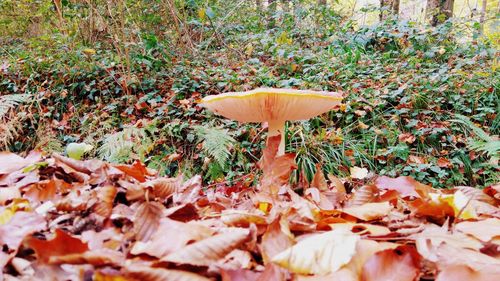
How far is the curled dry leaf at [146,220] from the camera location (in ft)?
2.57

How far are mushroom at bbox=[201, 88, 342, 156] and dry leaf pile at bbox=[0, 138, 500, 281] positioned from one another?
2.41 ft

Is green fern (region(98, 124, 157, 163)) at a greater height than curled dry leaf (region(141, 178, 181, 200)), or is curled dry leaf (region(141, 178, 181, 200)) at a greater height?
curled dry leaf (region(141, 178, 181, 200))

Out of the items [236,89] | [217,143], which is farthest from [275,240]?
[236,89]

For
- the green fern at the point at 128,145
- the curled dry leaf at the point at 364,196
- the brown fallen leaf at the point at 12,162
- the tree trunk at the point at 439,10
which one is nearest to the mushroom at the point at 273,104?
the curled dry leaf at the point at 364,196

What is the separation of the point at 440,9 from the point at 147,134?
5.73m

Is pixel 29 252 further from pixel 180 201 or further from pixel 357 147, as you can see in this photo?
pixel 357 147

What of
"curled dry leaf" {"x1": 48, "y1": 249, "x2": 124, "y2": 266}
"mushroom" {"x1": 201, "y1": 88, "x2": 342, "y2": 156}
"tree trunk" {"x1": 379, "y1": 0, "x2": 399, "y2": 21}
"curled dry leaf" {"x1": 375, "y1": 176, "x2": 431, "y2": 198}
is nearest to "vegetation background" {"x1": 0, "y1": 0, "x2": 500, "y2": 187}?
"tree trunk" {"x1": 379, "y1": 0, "x2": 399, "y2": 21}

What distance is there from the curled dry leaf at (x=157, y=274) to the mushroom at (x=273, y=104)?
1.24 m

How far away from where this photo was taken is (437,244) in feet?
2.53

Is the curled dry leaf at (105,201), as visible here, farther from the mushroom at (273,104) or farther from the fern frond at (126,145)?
the fern frond at (126,145)

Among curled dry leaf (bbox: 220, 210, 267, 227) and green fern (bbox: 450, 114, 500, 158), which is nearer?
curled dry leaf (bbox: 220, 210, 267, 227)

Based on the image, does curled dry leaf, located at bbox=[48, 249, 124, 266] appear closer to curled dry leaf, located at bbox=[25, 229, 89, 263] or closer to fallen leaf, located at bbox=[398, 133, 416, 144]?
curled dry leaf, located at bbox=[25, 229, 89, 263]

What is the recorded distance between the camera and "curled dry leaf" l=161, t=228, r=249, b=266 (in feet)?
2.16

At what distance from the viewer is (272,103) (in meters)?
1.92
